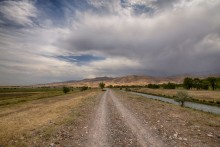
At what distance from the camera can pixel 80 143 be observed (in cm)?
1297

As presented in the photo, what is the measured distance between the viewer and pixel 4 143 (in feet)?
44.3

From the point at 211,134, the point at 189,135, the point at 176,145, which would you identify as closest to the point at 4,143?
the point at 176,145

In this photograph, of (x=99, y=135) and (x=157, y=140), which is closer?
(x=157, y=140)

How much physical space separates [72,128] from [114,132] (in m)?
4.38

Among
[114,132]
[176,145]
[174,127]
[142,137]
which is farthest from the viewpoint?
[174,127]

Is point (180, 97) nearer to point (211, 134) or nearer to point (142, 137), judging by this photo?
point (211, 134)

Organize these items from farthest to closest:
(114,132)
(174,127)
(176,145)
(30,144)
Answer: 1. (174,127)
2. (114,132)
3. (30,144)
4. (176,145)

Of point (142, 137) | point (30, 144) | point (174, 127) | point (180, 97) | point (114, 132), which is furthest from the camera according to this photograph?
point (180, 97)

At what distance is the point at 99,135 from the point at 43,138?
4.42 m

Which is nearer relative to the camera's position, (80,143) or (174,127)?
(80,143)

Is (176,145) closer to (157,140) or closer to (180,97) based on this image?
(157,140)

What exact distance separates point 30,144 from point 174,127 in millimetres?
12592

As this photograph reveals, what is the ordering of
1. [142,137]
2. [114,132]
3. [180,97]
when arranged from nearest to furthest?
[142,137]
[114,132]
[180,97]

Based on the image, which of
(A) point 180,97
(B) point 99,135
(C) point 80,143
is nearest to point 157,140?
(B) point 99,135
